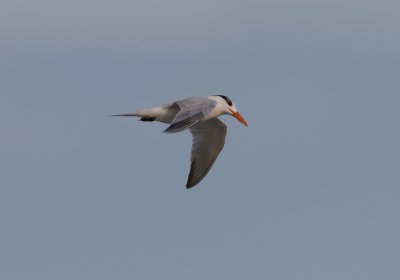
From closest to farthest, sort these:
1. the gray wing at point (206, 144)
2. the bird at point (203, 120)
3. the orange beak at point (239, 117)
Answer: the bird at point (203, 120) → the orange beak at point (239, 117) → the gray wing at point (206, 144)

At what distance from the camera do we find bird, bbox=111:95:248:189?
27.4 meters

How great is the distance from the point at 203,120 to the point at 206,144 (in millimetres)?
4346

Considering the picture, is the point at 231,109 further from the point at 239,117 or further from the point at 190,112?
the point at 190,112

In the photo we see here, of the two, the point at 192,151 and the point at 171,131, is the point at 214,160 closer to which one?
the point at 192,151

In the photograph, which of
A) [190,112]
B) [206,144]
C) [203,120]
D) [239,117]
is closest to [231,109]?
[239,117]

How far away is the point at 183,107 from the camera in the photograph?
2709cm

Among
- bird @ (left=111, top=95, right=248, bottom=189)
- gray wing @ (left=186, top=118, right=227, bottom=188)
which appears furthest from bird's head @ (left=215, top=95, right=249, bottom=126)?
gray wing @ (left=186, top=118, right=227, bottom=188)

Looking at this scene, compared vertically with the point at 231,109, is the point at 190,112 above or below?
below

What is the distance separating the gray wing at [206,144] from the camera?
31672 millimetres

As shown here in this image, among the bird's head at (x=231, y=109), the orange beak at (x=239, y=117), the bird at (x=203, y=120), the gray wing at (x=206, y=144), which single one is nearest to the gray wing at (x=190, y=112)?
the bird at (x=203, y=120)

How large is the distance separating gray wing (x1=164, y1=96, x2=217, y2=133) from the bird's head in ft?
3.83

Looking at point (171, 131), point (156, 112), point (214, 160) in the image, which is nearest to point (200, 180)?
point (214, 160)

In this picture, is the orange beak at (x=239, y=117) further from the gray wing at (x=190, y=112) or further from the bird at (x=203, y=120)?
the gray wing at (x=190, y=112)

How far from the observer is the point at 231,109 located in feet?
100
